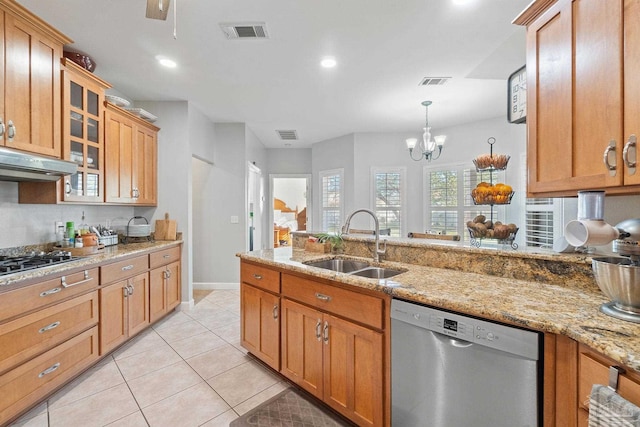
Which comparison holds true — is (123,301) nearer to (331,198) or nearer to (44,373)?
(44,373)

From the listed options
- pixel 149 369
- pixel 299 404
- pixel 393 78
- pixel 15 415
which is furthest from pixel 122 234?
pixel 393 78

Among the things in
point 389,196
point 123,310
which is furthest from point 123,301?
point 389,196

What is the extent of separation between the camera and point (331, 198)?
5.89m

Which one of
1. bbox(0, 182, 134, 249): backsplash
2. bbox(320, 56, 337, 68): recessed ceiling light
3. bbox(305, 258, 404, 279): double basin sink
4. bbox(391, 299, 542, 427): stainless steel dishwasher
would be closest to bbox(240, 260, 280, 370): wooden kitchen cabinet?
bbox(305, 258, 404, 279): double basin sink

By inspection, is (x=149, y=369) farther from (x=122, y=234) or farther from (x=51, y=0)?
(x=51, y=0)

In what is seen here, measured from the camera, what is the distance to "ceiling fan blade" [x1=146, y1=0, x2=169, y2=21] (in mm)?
1399

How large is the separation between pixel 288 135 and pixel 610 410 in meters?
5.24

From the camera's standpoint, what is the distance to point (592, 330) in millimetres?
920

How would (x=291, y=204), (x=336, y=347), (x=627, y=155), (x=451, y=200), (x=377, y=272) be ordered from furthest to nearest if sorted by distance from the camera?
(x=291, y=204)
(x=451, y=200)
(x=377, y=272)
(x=336, y=347)
(x=627, y=155)

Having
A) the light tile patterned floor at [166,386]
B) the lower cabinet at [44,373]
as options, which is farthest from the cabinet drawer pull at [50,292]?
the light tile patterned floor at [166,386]

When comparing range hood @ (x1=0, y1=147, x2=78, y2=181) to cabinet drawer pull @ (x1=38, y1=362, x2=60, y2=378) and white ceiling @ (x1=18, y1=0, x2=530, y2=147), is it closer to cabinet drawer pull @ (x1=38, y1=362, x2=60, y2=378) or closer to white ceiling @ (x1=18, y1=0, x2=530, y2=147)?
white ceiling @ (x1=18, y1=0, x2=530, y2=147)

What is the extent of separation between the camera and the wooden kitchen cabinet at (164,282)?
3.00 metres

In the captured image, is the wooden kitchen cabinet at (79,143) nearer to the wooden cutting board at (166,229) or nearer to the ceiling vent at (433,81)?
the wooden cutting board at (166,229)

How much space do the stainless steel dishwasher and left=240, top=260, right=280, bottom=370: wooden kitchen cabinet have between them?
969 mm
